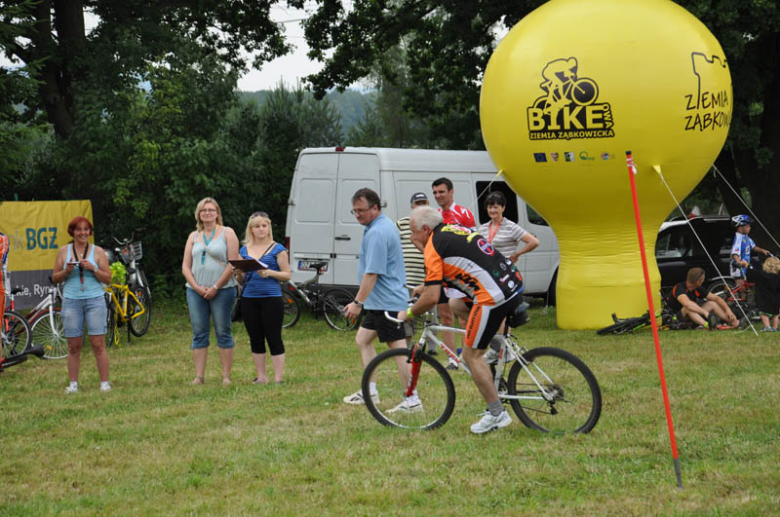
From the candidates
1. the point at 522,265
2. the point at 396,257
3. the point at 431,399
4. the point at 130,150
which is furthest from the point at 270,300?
the point at 130,150

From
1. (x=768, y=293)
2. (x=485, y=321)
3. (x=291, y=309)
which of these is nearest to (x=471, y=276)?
(x=485, y=321)

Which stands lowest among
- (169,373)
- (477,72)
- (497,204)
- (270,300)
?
(169,373)

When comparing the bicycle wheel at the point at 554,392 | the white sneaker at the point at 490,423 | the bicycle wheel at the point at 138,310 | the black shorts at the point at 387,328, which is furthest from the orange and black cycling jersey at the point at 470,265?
the bicycle wheel at the point at 138,310

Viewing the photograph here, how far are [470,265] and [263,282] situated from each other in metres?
3.25

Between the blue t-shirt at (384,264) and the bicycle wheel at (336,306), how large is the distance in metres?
6.46

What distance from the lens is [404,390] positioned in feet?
24.6

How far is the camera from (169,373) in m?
11.0

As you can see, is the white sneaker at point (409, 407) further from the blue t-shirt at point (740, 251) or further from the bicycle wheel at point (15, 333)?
the blue t-shirt at point (740, 251)

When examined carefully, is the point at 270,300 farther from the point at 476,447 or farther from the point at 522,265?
the point at 522,265

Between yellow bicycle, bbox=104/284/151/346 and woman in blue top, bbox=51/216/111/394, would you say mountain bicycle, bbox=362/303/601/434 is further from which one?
yellow bicycle, bbox=104/284/151/346

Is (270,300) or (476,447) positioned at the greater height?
(270,300)

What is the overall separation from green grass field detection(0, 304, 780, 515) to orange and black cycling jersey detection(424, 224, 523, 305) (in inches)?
42.8

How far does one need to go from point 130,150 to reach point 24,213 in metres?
2.74

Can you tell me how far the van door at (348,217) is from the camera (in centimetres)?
1484
